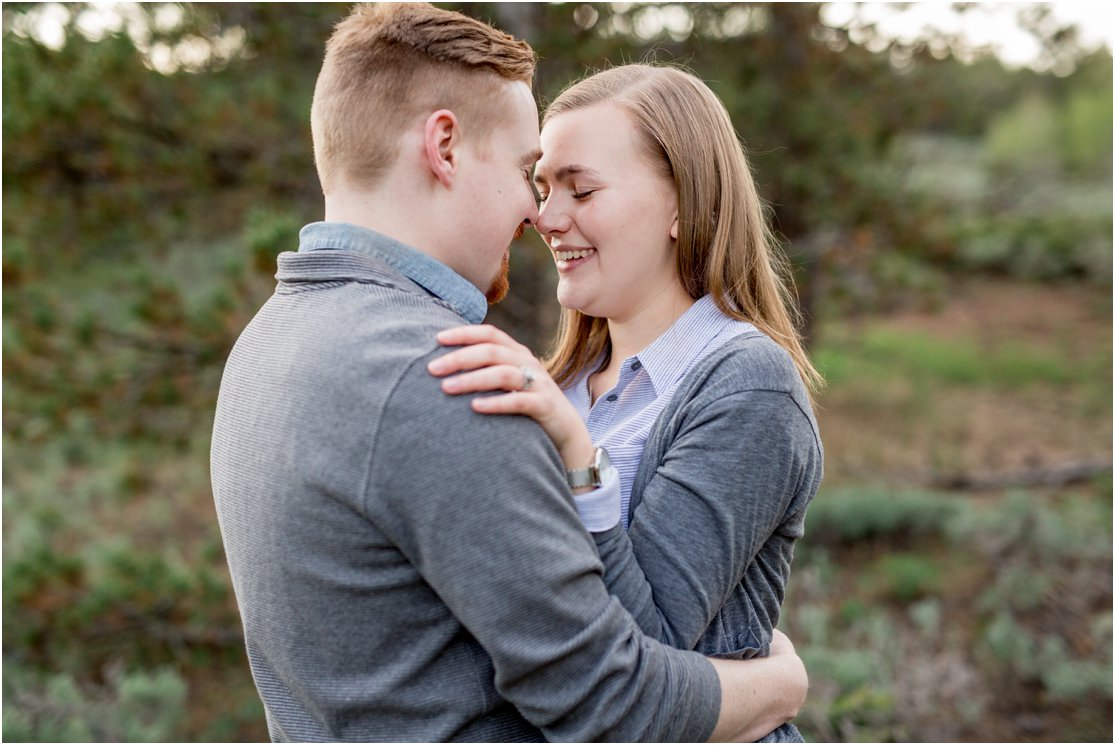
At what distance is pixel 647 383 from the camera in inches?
72.4

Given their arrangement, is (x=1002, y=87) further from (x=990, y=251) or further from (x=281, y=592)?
(x=281, y=592)

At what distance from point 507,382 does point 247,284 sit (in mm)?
3056

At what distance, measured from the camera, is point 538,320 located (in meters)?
4.55

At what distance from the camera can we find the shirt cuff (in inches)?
52.2

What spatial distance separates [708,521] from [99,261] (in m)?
4.22

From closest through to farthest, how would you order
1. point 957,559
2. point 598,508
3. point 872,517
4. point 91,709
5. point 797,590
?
point 598,508 < point 91,709 < point 797,590 < point 957,559 < point 872,517

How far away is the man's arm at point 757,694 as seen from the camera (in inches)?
57.7

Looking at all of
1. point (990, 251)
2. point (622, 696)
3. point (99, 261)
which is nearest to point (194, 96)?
point (99, 261)

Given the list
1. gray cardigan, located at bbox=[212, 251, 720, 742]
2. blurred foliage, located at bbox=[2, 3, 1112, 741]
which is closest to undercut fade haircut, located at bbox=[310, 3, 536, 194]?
gray cardigan, located at bbox=[212, 251, 720, 742]

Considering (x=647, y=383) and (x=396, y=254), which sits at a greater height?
(x=396, y=254)

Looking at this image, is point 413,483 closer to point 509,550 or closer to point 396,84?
point 509,550

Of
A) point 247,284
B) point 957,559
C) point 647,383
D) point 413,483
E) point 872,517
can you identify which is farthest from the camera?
point 872,517

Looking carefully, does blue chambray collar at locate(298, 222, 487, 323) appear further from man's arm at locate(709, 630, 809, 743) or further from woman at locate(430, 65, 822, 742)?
man's arm at locate(709, 630, 809, 743)

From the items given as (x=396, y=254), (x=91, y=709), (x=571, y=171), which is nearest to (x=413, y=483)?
(x=396, y=254)
